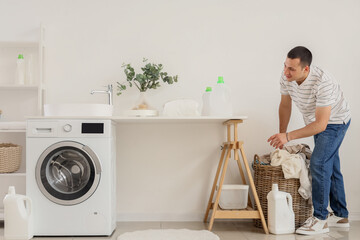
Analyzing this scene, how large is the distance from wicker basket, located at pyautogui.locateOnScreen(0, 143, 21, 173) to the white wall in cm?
50

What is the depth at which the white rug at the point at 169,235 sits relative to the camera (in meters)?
2.69

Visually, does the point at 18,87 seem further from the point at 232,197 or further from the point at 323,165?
the point at 323,165

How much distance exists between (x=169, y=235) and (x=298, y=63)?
1408 millimetres

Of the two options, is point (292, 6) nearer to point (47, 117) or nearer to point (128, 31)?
point (128, 31)

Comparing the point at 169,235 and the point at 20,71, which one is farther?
the point at 20,71

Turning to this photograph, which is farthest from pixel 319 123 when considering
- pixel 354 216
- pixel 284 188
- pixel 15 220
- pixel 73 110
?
pixel 15 220

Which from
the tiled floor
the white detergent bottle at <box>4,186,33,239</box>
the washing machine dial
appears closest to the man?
the tiled floor

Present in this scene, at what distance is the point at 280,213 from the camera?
2.83 meters

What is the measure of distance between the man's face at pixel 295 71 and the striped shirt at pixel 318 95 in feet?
0.13

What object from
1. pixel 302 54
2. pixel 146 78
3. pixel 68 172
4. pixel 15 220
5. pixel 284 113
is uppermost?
pixel 302 54

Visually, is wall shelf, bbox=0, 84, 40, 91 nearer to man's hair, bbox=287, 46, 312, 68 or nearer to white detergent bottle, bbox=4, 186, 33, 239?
white detergent bottle, bbox=4, 186, 33, 239

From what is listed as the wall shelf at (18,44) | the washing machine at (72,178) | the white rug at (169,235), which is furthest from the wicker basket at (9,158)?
the white rug at (169,235)

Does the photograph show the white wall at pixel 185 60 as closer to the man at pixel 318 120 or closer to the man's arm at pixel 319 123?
the man at pixel 318 120

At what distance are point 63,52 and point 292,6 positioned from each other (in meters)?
1.89
